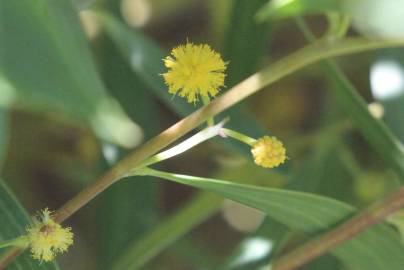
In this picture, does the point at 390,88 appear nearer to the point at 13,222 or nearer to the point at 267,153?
the point at 267,153

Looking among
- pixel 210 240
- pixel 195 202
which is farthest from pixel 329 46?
pixel 210 240

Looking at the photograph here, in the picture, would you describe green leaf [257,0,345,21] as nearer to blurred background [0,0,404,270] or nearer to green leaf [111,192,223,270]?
blurred background [0,0,404,270]

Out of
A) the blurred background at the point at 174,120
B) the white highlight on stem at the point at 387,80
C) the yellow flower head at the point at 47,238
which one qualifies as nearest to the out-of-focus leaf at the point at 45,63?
the blurred background at the point at 174,120

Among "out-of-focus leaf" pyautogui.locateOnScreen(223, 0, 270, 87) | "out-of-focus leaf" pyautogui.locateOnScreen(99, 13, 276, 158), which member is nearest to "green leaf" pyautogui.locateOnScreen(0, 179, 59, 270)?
A: "out-of-focus leaf" pyautogui.locateOnScreen(99, 13, 276, 158)

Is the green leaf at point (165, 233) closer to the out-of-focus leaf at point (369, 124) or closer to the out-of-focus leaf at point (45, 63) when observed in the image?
the out-of-focus leaf at point (369, 124)

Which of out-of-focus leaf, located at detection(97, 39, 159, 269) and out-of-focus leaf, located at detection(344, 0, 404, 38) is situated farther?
out-of-focus leaf, located at detection(97, 39, 159, 269)

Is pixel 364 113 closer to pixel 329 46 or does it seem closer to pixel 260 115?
pixel 329 46

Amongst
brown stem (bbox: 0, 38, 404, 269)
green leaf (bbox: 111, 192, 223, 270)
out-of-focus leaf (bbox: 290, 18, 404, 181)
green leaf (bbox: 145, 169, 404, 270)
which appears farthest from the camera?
green leaf (bbox: 111, 192, 223, 270)
